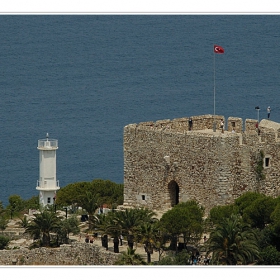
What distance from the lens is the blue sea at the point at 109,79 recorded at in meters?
142

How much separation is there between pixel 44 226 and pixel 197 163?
8367 mm

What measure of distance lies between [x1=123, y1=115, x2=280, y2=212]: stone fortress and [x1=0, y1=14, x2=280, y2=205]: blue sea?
41.3 m

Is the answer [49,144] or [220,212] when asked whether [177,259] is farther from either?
[49,144]

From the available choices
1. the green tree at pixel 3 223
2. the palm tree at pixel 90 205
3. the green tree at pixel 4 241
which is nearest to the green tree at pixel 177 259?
the palm tree at pixel 90 205

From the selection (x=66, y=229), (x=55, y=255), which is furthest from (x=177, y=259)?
(x=66, y=229)

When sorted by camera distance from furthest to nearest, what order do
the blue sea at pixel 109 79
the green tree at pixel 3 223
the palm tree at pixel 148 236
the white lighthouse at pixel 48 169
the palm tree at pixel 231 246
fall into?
1. the blue sea at pixel 109 79
2. the white lighthouse at pixel 48 169
3. the green tree at pixel 3 223
4. the palm tree at pixel 148 236
5. the palm tree at pixel 231 246

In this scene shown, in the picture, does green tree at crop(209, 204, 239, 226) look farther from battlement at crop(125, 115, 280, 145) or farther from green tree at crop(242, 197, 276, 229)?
battlement at crop(125, 115, 280, 145)

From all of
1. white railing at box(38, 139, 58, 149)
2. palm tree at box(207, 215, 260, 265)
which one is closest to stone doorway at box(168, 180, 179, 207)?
white railing at box(38, 139, 58, 149)

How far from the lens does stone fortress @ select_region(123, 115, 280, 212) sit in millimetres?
85438

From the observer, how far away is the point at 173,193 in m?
88.0

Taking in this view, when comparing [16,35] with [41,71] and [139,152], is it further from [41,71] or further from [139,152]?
[139,152]

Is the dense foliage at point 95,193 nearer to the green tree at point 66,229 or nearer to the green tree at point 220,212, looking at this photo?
the green tree at point 66,229

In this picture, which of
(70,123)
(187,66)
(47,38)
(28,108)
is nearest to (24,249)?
(70,123)

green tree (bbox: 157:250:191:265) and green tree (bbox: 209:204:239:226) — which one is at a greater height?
green tree (bbox: 209:204:239:226)
